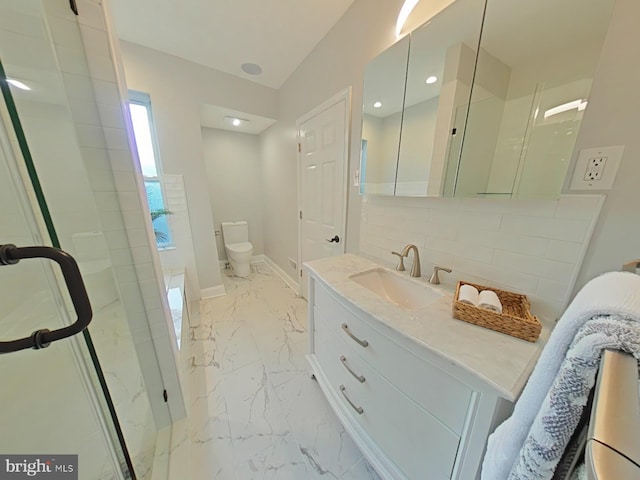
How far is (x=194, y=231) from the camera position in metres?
Result: 2.39

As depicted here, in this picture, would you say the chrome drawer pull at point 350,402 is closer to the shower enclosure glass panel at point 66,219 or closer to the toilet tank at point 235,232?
the shower enclosure glass panel at point 66,219

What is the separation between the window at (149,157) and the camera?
2008 mm

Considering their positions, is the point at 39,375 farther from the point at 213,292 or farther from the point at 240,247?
the point at 240,247

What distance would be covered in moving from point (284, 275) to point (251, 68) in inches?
94.1

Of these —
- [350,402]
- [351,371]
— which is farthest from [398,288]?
[350,402]

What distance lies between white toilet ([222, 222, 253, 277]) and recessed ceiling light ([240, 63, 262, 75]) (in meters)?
1.92

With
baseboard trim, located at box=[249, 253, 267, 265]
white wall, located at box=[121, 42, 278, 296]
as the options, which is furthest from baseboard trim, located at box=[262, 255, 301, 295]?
white wall, located at box=[121, 42, 278, 296]

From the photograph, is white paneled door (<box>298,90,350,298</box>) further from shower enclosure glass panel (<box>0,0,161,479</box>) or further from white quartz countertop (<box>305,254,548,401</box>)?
shower enclosure glass panel (<box>0,0,161,479</box>)

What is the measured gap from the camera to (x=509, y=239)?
34.3 inches

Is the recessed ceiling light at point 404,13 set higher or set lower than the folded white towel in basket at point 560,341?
higher

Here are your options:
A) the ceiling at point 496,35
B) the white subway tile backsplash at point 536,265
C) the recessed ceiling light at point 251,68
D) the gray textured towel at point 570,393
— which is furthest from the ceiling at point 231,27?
the gray textured towel at point 570,393

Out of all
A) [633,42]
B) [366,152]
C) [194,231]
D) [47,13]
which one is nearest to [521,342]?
[633,42]

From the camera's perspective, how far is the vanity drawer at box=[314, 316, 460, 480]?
70 centimetres

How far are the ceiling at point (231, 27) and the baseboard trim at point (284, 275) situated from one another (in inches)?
93.0
